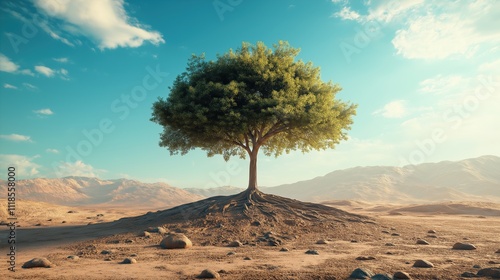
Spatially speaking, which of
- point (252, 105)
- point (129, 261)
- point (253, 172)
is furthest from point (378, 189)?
point (129, 261)

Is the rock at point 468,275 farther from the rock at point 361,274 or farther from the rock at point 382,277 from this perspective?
the rock at point 361,274

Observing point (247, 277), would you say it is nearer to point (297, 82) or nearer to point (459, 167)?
point (297, 82)

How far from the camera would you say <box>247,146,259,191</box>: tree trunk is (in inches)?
929

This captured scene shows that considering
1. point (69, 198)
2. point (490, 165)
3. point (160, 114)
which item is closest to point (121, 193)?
point (69, 198)

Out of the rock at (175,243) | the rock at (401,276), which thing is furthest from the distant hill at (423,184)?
the rock at (401,276)

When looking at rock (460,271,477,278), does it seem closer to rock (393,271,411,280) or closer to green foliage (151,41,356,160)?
rock (393,271,411,280)

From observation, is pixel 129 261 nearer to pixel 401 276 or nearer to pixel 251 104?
pixel 401 276

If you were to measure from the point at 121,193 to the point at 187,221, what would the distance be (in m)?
153

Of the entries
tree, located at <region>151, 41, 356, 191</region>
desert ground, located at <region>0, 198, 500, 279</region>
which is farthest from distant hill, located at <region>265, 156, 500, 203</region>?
desert ground, located at <region>0, 198, 500, 279</region>

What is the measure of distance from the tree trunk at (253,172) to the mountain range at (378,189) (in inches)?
3633

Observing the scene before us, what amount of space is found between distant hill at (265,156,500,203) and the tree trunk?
106 m

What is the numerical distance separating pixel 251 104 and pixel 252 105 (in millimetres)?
177

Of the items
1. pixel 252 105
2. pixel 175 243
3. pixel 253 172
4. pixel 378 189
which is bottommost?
pixel 378 189

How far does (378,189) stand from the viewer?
470 ft
